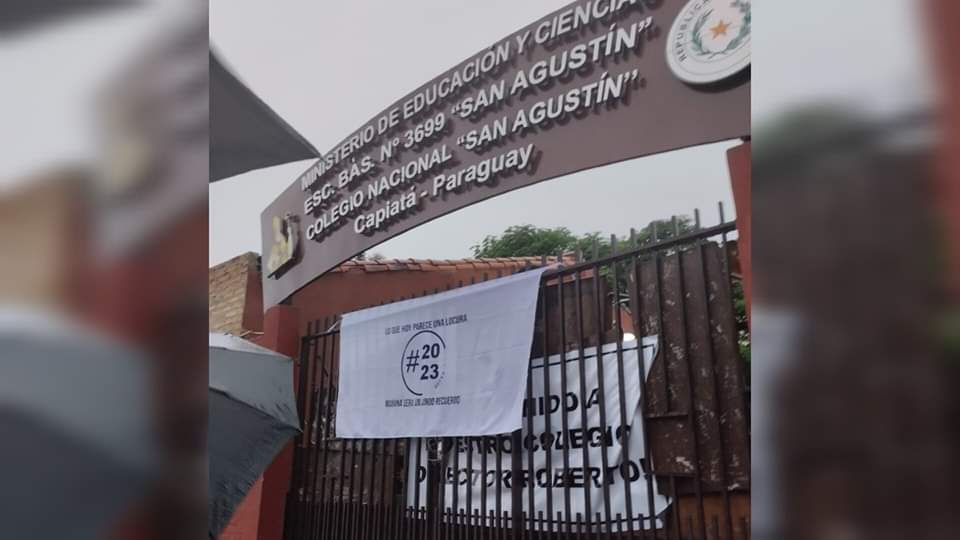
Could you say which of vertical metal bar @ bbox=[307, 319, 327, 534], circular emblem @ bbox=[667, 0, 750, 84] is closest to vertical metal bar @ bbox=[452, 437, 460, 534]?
vertical metal bar @ bbox=[307, 319, 327, 534]

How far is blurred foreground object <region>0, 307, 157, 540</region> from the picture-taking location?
73cm

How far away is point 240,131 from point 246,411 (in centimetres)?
210

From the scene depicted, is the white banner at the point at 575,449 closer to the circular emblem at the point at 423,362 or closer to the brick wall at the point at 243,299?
the circular emblem at the point at 423,362

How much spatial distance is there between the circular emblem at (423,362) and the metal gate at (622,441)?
40 cm

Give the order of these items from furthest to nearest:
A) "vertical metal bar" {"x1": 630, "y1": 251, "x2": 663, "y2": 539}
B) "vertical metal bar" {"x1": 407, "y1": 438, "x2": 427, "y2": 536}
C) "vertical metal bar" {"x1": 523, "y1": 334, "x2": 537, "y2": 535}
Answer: "vertical metal bar" {"x1": 407, "y1": 438, "x2": 427, "y2": 536} < "vertical metal bar" {"x1": 523, "y1": 334, "x2": 537, "y2": 535} < "vertical metal bar" {"x1": 630, "y1": 251, "x2": 663, "y2": 539}

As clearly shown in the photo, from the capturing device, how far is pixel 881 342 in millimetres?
597

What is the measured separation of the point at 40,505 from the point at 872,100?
0.89 m

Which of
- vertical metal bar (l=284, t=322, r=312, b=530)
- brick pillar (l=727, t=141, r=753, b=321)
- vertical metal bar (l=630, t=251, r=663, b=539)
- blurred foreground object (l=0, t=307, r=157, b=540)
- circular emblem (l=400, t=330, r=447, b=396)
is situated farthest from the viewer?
vertical metal bar (l=284, t=322, r=312, b=530)

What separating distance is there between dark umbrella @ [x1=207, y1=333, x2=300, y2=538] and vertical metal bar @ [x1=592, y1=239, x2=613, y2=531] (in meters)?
1.70

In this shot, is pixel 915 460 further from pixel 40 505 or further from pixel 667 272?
pixel 667 272

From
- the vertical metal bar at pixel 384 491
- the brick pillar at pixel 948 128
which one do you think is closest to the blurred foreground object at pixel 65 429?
the brick pillar at pixel 948 128

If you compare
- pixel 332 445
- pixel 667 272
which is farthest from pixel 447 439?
pixel 667 272

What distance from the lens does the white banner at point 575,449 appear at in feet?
11.9

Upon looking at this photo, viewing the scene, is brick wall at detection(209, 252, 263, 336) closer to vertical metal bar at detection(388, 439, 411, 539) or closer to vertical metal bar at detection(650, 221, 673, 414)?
vertical metal bar at detection(388, 439, 411, 539)
